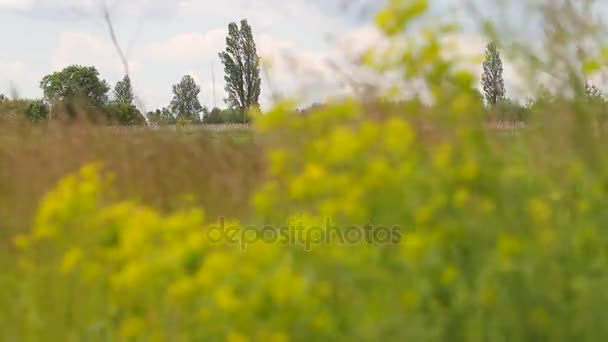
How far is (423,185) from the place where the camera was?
2.72m

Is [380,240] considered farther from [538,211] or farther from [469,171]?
[538,211]

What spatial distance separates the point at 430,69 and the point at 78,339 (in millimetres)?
1827

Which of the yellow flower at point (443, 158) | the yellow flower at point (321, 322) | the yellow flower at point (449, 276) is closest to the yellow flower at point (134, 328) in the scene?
the yellow flower at point (321, 322)

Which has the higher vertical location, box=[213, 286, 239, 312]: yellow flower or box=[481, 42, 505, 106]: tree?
box=[481, 42, 505, 106]: tree

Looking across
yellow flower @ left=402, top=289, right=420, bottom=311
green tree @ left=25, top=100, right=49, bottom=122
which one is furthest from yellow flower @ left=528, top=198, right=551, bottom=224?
green tree @ left=25, top=100, right=49, bottom=122

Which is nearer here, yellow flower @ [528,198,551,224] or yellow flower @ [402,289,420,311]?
yellow flower @ [402,289,420,311]

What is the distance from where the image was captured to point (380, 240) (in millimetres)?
2998

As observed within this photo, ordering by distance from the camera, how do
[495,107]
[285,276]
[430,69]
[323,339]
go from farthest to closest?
[495,107], [430,69], [323,339], [285,276]

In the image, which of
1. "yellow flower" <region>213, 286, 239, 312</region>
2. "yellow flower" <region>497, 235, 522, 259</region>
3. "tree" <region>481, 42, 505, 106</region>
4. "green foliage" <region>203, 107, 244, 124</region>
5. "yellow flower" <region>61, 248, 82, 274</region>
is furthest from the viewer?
"green foliage" <region>203, 107, 244, 124</region>

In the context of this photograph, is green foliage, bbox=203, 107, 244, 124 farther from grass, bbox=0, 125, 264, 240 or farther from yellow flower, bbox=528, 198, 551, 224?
yellow flower, bbox=528, 198, 551, 224

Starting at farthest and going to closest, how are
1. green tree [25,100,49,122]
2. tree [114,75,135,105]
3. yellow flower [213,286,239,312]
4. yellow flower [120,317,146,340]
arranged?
green tree [25,100,49,122] → tree [114,75,135,105] → yellow flower [120,317,146,340] → yellow flower [213,286,239,312]

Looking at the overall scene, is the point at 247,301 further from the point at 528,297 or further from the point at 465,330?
the point at 528,297

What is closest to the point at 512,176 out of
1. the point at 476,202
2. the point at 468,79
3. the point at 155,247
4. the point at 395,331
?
the point at 476,202

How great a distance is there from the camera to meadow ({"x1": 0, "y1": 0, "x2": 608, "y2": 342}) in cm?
262
